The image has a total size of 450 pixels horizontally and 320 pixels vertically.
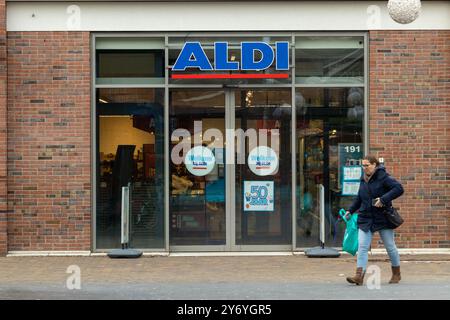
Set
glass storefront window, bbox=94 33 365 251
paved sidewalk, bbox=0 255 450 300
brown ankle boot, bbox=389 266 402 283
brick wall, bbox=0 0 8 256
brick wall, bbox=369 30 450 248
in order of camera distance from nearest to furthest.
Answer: paved sidewalk, bbox=0 255 450 300
brown ankle boot, bbox=389 266 402 283
brick wall, bbox=0 0 8 256
brick wall, bbox=369 30 450 248
glass storefront window, bbox=94 33 365 251

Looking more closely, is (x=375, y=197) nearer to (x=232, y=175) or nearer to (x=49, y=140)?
(x=232, y=175)

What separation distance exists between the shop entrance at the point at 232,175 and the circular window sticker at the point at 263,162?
2 cm

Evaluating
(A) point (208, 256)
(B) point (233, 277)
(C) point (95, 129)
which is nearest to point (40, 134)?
(C) point (95, 129)

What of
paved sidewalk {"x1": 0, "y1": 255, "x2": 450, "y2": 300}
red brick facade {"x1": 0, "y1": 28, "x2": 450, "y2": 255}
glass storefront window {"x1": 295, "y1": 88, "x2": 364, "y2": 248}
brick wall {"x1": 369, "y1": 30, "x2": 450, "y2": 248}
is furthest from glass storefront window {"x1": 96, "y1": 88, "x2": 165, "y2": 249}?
brick wall {"x1": 369, "y1": 30, "x2": 450, "y2": 248}

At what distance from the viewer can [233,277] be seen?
34.5 feet

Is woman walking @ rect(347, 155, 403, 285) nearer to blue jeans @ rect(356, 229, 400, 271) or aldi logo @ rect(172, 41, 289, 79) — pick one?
blue jeans @ rect(356, 229, 400, 271)

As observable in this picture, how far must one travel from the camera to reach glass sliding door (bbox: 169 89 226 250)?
13.0 m

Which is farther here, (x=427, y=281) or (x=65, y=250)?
(x=65, y=250)

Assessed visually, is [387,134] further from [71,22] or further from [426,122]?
[71,22]

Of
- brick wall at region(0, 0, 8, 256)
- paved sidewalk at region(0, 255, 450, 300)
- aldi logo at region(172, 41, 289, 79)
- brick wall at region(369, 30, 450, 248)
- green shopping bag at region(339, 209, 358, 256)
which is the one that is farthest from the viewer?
brick wall at region(369, 30, 450, 248)

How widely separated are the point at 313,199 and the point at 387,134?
1704 mm

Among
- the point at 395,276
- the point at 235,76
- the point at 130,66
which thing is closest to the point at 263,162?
the point at 235,76

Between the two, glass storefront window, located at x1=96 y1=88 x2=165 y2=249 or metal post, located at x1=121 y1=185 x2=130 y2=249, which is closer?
metal post, located at x1=121 y1=185 x2=130 y2=249

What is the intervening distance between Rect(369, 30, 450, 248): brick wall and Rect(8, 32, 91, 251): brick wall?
5.05 metres
